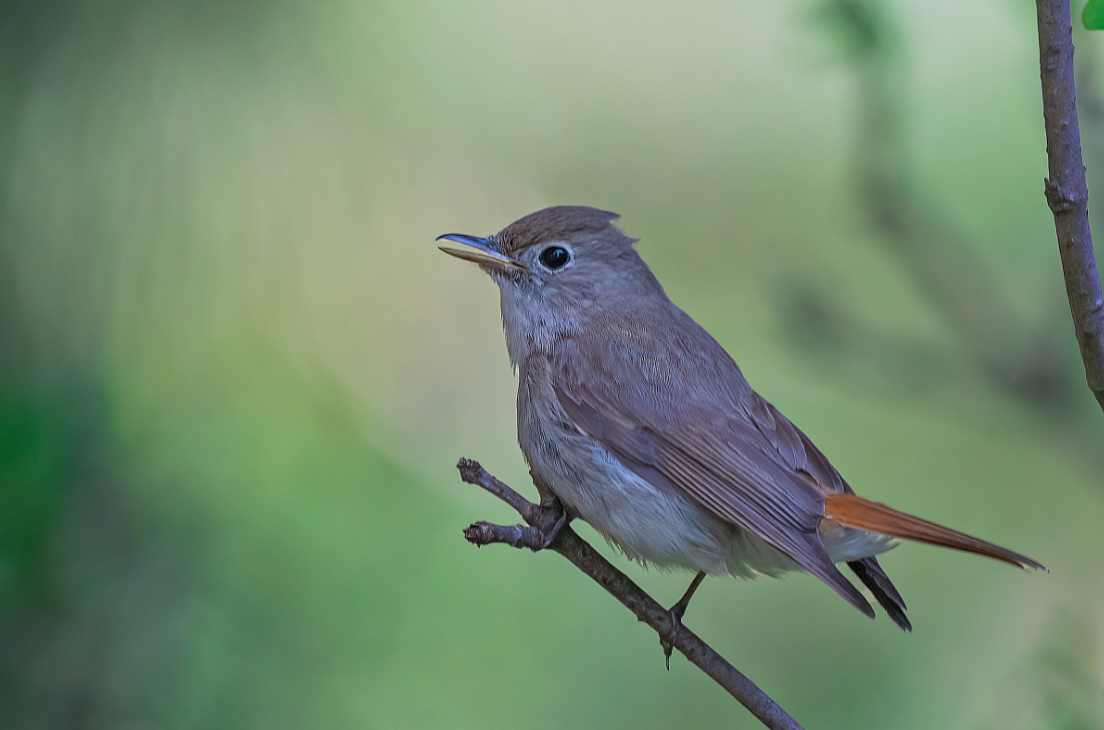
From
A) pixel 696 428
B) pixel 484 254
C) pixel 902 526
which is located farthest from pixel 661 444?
pixel 484 254

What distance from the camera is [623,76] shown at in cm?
455

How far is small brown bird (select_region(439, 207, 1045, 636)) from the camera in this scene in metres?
2.08

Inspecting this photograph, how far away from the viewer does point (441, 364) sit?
424 centimetres

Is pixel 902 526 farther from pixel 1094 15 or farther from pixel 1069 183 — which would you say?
pixel 1094 15

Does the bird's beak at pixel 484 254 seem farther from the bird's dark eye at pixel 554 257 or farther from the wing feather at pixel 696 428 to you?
the wing feather at pixel 696 428

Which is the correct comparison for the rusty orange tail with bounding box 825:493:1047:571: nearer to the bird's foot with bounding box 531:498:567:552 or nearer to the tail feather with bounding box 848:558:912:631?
the tail feather with bounding box 848:558:912:631

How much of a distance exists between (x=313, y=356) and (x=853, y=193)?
6.94 feet

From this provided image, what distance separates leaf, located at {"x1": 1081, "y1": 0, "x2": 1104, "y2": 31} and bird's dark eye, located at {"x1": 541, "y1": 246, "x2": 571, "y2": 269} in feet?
5.26

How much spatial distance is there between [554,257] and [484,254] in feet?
0.65

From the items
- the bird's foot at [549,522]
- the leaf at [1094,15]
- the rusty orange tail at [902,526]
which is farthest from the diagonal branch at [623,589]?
the leaf at [1094,15]

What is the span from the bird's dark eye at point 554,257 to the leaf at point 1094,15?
5.26 ft

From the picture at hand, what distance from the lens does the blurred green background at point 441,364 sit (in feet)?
8.73

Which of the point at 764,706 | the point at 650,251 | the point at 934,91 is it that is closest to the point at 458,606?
the point at 650,251

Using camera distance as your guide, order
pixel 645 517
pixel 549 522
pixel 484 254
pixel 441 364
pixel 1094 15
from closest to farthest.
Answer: pixel 1094 15, pixel 549 522, pixel 645 517, pixel 484 254, pixel 441 364
